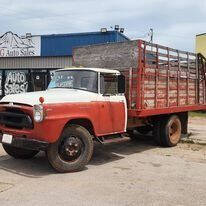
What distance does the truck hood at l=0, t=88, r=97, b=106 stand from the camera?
834cm

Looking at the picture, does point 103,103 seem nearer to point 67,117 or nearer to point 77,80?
point 77,80

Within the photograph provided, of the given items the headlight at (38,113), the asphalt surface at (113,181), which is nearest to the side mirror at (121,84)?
the asphalt surface at (113,181)

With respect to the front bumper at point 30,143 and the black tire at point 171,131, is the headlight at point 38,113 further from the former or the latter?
the black tire at point 171,131

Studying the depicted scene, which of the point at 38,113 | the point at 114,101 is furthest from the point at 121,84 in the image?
the point at 38,113

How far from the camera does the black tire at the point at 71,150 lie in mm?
8406

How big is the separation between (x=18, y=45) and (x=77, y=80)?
18.1 meters

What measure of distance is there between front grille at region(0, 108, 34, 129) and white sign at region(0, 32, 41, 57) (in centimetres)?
1756

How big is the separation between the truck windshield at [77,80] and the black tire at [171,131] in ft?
10.5

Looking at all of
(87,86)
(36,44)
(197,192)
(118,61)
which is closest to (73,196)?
(197,192)

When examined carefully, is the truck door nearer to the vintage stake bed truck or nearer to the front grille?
the vintage stake bed truck

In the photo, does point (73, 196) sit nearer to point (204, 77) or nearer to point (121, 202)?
point (121, 202)

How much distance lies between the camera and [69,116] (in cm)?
855

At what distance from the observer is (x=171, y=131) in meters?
12.4

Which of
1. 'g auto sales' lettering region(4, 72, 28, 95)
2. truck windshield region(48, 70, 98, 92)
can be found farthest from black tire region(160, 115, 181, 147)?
'g auto sales' lettering region(4, 72, 28, 95)
